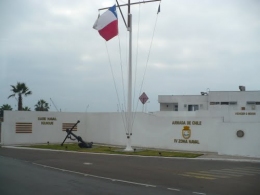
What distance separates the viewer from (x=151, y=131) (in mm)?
28562

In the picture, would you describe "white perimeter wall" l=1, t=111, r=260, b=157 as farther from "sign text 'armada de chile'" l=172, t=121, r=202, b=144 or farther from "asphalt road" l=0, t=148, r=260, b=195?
"asphalt road" l=0, t=148, r=260, b=195

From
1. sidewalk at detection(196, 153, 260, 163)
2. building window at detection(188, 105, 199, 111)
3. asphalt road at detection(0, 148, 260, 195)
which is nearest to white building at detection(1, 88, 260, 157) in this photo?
sidewalk at detection(196, 153, 260, 163)

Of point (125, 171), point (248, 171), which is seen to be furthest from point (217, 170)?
point (125, 171)

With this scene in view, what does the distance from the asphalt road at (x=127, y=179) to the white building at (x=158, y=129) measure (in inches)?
227

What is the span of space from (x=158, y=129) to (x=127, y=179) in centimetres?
1496

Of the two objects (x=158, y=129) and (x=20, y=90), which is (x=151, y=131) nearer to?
(x=158, y=129)

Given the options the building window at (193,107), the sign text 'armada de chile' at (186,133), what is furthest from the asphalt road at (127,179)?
the building window at (193,107)

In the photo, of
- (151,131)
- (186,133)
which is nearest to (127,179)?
(186,133)

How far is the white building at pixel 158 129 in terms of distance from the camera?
→ 75.7 ft

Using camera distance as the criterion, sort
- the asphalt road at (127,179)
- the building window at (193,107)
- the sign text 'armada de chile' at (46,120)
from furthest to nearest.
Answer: the building window at (193,107)
the sign text 'armada de chile' at (46,120)
the asphalt road at (127,179)

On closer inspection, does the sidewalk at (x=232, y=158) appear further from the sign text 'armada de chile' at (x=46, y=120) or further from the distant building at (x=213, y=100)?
the distant building at (x=213, y=100)

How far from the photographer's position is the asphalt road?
11070 millimetres

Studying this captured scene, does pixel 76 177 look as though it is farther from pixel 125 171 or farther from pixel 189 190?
pixel 189 190

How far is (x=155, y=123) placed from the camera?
2842 centimetres
